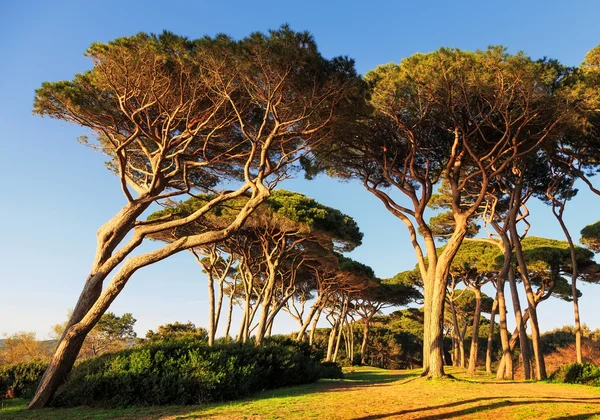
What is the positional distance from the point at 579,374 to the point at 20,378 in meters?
15.3

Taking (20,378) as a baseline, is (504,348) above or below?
above

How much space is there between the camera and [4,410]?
28.2 feet

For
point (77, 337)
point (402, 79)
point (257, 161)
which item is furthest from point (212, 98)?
point (77, 337)

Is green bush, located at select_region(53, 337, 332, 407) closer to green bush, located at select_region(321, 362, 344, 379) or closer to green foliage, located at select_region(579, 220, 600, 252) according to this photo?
green bush, located at select_region(321, 362, 344, 379)

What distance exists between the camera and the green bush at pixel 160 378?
8281 millimetres

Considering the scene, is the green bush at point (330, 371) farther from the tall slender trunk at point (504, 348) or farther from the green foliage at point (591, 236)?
the green foliage at point (591, 236)

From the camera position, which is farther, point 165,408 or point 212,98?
point 212,98

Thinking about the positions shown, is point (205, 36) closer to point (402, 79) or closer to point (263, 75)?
point (263, 75)

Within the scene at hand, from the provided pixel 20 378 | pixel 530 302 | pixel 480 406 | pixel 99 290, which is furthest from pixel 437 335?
pixel 20 378

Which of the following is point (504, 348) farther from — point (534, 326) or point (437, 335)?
point (437, 335)

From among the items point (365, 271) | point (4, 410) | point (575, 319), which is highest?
point (365, 271)

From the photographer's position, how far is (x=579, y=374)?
12.8 meters

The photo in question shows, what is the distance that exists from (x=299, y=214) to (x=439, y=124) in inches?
307

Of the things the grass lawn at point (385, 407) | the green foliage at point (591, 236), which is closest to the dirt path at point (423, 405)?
the grass lawn at point (385, 407)
